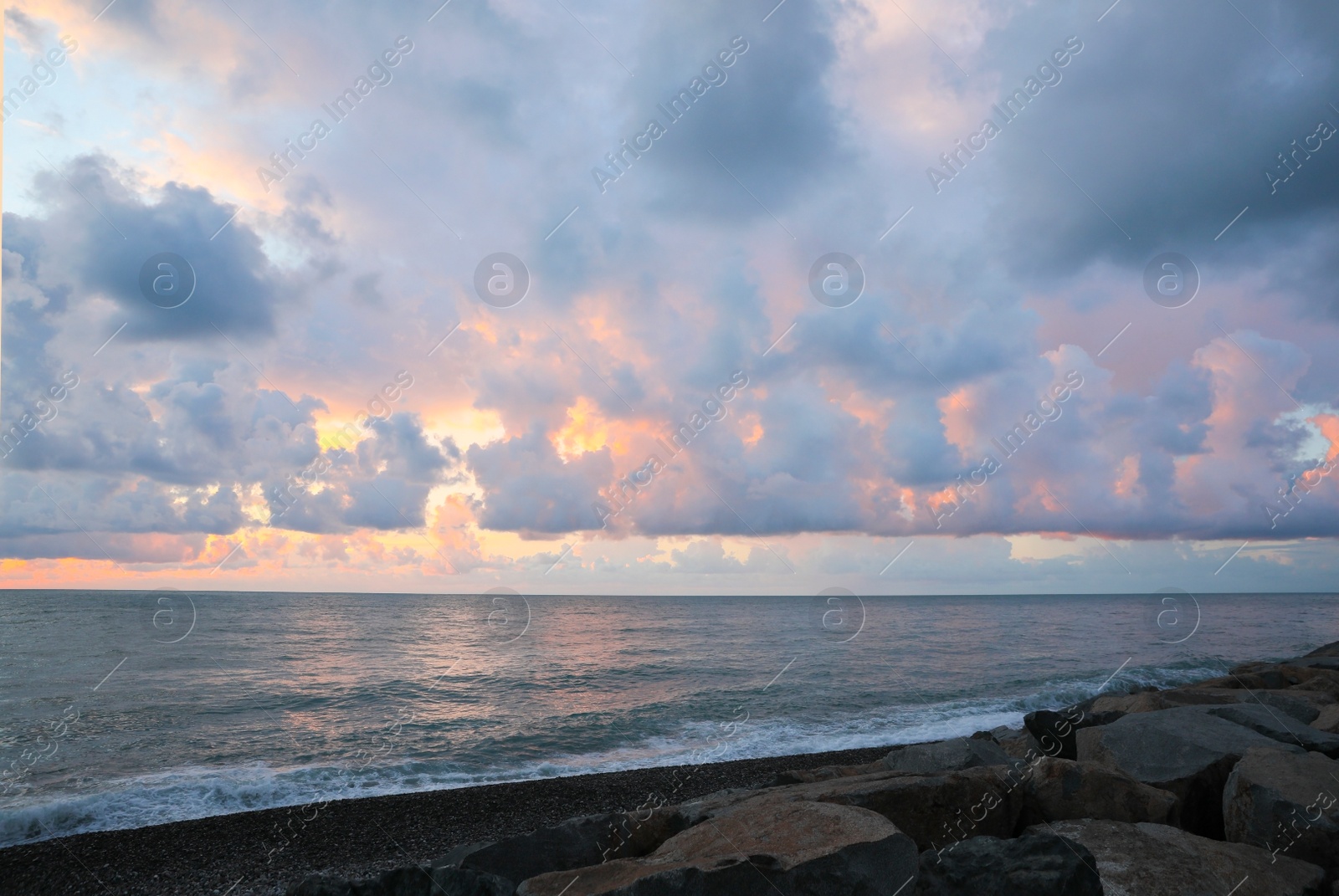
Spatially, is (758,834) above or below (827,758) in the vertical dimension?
above

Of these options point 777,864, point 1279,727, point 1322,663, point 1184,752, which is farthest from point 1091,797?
point 1322,663

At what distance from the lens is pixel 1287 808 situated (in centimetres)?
677

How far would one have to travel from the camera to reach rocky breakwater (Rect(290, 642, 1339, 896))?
216 inches

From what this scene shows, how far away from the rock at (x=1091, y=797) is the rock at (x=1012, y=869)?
2440mm

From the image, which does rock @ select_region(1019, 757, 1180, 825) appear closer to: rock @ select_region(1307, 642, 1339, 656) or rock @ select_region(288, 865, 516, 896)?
rock @ select_region(288, 865, 516, 896)

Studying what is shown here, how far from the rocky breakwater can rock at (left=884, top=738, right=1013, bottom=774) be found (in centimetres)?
3

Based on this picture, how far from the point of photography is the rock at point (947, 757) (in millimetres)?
9891

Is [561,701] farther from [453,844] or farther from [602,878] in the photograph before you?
[602,878]

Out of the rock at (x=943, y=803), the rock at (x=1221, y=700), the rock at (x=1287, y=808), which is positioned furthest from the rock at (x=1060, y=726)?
the rock at (x=943, y=803)

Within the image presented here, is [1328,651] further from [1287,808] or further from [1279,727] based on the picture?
[1287,808]

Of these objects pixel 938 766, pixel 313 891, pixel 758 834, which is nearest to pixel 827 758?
pixel 938 766

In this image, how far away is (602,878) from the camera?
20.3 ft

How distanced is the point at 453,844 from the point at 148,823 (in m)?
6.17

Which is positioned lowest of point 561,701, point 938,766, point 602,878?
point 561,701
